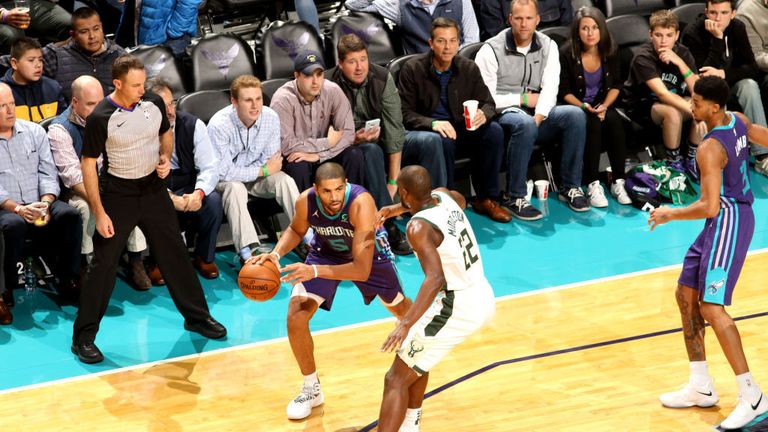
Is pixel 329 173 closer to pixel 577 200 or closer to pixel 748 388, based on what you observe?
pixel 748 388

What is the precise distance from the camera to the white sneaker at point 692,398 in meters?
5.89

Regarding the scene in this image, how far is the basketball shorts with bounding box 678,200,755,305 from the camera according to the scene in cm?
571

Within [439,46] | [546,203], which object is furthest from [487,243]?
[439,46]

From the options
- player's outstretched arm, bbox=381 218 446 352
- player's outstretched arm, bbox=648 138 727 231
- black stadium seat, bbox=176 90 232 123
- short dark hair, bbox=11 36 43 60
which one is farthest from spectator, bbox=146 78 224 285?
player's outstretched arm, bbox=648 138 727 231

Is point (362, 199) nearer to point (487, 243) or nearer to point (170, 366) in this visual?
point (170, 366)

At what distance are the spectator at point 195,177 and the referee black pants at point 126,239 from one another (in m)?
0.75

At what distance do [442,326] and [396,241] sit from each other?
3.04 m

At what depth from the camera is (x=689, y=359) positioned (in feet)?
19.9

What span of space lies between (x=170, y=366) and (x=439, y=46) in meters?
3.34

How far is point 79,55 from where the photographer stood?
837cm

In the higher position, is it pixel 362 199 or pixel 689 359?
pixel 362 199

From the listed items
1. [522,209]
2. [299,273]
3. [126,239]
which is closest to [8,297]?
[126,239]

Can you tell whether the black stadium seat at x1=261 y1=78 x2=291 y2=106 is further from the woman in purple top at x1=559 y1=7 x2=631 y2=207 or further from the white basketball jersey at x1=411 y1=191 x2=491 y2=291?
the white basketball jersey at x1=411 y1=191 x2=491 y2=291

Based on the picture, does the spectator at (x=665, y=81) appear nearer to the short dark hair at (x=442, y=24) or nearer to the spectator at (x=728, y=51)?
the spectator at (x=728, y=51)
